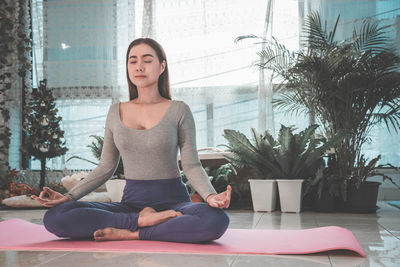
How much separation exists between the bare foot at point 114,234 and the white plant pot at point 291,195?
195 cm

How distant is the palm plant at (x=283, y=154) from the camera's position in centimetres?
375

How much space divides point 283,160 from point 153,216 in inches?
77.4

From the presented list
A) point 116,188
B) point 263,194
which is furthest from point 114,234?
point 116,188

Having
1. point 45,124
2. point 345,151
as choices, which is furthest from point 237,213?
point 45,124

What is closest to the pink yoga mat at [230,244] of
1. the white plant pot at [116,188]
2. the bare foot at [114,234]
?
the bare foot at [114,234]

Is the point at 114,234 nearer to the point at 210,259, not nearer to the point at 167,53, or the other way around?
the point at 210,259

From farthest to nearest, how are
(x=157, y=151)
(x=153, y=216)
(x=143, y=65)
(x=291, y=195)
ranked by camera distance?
1. (x=291, y=195)
2. (x=143, y=65)
3. (x=157, y=151)
4. (x=153, y=216)

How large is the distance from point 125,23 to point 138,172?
12.5 ft

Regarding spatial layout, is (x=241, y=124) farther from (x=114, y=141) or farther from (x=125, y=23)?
(x=114, y=141)

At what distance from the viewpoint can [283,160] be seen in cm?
374

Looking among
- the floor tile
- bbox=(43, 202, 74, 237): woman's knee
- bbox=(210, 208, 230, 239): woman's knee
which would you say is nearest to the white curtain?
bbox=(210, 208, 230, 239): woman's knee

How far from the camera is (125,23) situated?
5613 millimetres

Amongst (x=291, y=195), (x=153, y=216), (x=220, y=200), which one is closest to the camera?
(x=220, y=200)

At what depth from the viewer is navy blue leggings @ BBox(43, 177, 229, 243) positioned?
6.38ft
